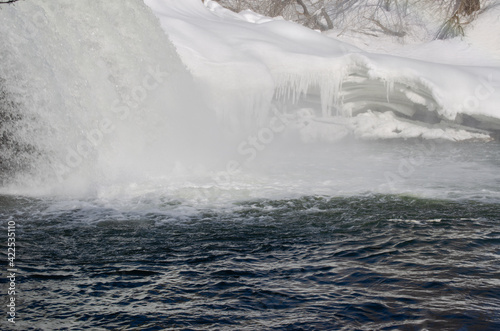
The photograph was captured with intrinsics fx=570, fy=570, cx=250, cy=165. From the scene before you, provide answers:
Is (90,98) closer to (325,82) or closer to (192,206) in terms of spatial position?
(192,206)

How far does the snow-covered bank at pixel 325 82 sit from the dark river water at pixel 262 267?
10.2 feet

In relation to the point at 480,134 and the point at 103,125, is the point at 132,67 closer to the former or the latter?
the point at 103,125

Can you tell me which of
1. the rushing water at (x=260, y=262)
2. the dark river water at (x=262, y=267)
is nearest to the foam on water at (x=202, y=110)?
the rushing water at (x=260, y=262)

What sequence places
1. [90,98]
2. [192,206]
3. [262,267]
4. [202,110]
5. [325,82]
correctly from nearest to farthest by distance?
[262,267] → [192,206] → [90,98] → [202,110] → [325,82]

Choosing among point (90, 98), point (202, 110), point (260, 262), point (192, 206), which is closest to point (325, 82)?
point (202, 110)

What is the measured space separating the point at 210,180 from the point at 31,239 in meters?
2.44

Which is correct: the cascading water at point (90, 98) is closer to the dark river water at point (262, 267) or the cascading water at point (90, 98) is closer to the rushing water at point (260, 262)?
the rushing water at point (260, 262)

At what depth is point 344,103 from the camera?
9.28 m

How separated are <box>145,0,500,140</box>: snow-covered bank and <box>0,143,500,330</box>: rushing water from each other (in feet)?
9.18

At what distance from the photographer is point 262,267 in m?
3.75

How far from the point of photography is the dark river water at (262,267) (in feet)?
9.96

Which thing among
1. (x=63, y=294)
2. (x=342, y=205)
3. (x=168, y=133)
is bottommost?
(x=63, y=294)

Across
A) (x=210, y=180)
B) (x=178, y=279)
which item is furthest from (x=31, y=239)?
(x=210, y=180)

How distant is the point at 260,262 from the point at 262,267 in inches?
3.6
